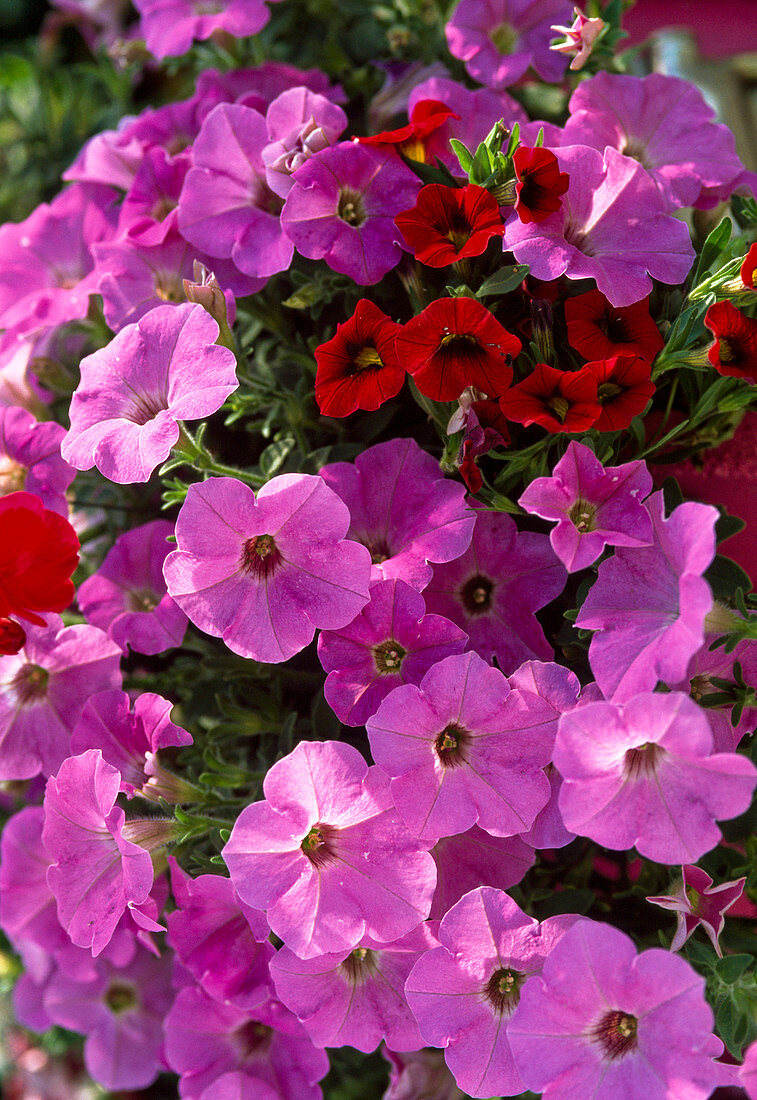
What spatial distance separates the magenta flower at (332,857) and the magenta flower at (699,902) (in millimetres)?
152

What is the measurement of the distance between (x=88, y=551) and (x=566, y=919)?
51cm

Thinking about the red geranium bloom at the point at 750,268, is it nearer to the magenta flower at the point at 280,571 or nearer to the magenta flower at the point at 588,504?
the magenta flower at the point at 588,504

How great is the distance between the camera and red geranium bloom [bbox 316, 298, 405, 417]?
0.55 m

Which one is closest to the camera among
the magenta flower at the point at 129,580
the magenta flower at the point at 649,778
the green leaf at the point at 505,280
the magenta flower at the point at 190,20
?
the magenta flower at the point at 649,778

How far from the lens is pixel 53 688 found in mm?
644

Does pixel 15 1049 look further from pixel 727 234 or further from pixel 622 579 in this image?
pixel 727 234

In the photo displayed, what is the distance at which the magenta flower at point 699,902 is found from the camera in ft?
1.76

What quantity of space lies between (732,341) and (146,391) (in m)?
0.37

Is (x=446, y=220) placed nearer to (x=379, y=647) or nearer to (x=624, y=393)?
(x=624, y=393)

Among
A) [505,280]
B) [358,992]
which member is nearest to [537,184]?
[505,280]

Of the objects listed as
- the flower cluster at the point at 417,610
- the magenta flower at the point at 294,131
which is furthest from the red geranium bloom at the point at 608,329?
the magenta flower at the point at 294,131

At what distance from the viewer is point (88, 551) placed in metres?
0.81

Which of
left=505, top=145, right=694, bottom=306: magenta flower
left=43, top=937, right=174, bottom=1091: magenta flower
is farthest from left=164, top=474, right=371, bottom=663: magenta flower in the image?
left=43, top=937, right=174, bottom=1091: magenta flower

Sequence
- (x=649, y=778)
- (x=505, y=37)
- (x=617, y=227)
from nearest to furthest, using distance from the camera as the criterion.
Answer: (x=649, y=778)
(x=617, y=227)
(x=505, y=37)
